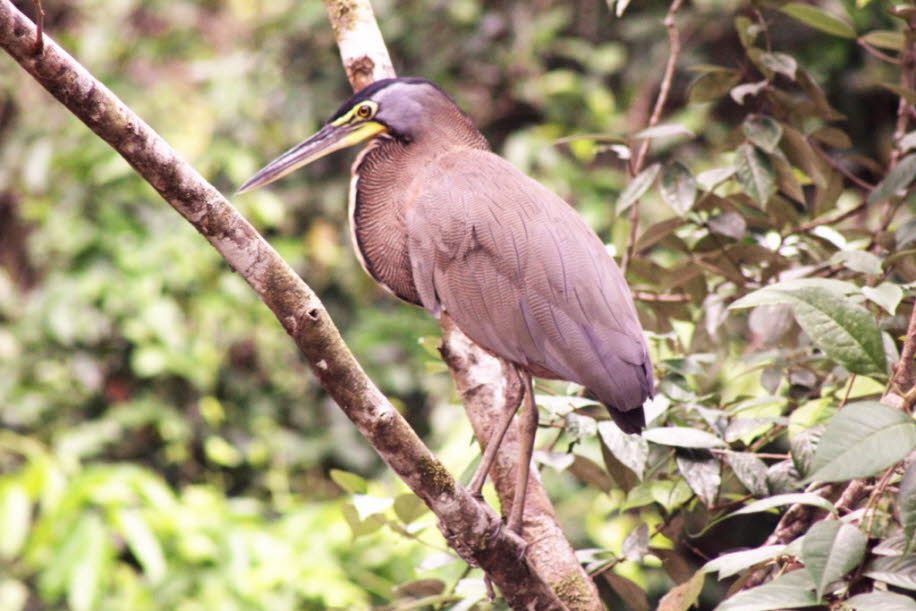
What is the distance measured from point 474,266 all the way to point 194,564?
1795 mm

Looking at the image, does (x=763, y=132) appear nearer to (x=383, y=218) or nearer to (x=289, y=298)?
(x=383, y=218)

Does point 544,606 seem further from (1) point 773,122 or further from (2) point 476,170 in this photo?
(1) point 773,122

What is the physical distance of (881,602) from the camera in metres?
1.02

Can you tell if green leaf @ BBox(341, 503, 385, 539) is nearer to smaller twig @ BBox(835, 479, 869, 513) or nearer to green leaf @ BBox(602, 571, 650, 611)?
green leaf @ BBox(602, 571, 650, 611)

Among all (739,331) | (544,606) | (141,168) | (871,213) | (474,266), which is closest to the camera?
(141,168)

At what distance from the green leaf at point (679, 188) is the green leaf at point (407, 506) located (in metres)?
0.61

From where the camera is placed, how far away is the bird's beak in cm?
171

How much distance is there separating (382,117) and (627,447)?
68 cm

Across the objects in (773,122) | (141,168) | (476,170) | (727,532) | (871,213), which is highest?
(141,168)

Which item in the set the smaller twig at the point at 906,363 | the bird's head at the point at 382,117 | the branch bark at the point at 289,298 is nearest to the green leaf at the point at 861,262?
the smaller twig at the point at 906,363

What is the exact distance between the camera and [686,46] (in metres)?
3.84

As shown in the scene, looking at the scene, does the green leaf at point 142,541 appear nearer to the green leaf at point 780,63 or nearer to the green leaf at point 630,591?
the green leaf at point 630,591

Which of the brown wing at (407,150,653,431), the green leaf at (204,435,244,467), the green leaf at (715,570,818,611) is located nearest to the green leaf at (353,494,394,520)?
the brown wing at (407,150,653,431)

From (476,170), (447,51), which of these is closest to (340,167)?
(447,51)
